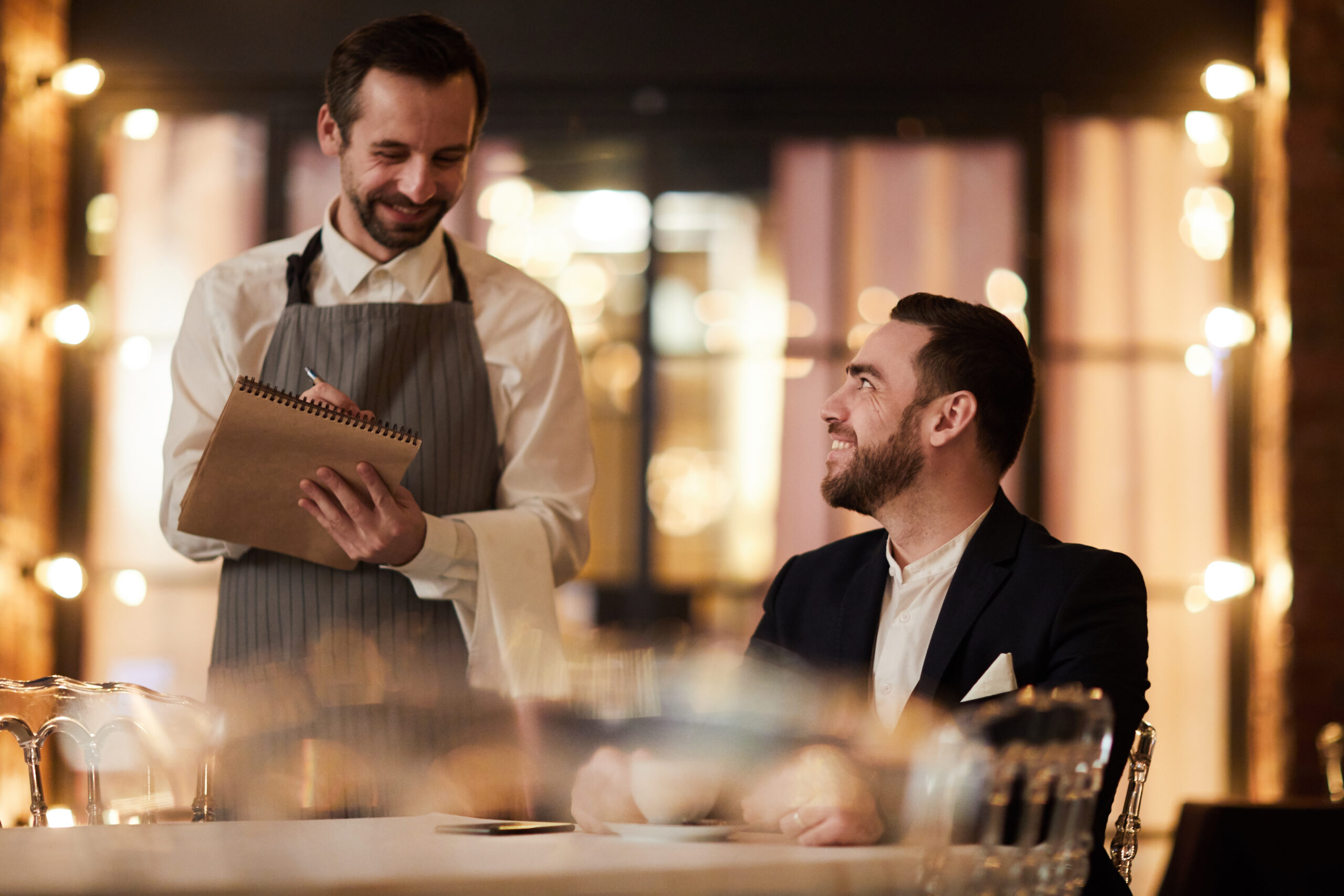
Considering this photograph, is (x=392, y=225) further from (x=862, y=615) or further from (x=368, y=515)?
(x=862, y=615)

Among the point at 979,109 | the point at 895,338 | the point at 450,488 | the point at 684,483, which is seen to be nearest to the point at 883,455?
the point at 895,338

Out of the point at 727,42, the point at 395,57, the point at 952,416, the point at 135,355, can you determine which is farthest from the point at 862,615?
the point at 135,355

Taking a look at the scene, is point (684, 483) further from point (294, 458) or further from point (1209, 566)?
point (294, 458)

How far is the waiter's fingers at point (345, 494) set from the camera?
1487 mm

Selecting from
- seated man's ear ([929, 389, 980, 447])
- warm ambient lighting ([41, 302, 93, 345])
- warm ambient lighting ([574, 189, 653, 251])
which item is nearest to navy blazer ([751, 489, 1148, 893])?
seated man's ear ([929, 389, 980, 447])

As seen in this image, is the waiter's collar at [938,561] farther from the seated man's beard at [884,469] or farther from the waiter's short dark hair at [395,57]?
the waiter's short dark hair at [395,57]

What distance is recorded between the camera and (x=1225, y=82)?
3664 mm

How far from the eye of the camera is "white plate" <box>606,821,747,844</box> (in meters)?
0.99

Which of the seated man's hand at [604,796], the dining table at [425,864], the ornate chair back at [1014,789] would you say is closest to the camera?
the dining table at [425,864]

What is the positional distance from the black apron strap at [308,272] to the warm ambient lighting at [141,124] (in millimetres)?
2160

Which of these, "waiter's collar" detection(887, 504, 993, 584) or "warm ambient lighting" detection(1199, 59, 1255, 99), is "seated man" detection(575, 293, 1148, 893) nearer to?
"waiter's collar" detection(887, 504, 993, 584)

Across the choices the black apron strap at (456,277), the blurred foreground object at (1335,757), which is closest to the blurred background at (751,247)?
the blurred foreground object at (1335,757)

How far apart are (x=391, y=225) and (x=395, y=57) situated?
0.75 ft

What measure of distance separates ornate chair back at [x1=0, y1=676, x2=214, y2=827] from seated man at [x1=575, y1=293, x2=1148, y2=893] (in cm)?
73
